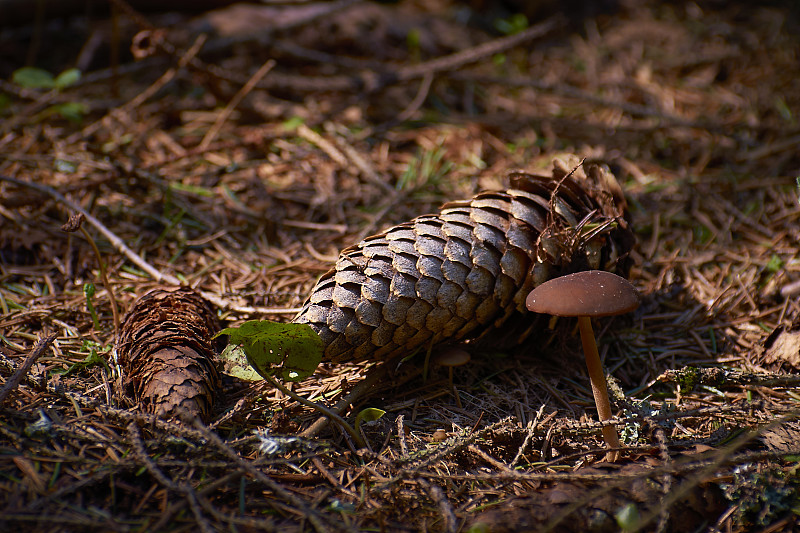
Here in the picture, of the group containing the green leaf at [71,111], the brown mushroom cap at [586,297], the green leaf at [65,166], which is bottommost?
the brown mushroom cap at [586,297]

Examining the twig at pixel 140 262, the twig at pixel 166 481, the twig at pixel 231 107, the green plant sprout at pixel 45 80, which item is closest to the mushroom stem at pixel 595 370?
the twig at pixel 140 262

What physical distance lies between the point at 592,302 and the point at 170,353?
1479 millimetres

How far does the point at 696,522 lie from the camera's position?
165 centimetres

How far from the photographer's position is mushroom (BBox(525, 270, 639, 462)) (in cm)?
171

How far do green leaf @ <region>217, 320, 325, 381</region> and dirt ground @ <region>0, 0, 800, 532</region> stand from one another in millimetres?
213

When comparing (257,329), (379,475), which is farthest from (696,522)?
(257,329)

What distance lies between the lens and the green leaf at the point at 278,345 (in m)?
1.83

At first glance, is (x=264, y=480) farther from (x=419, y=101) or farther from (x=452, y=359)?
(x=419, y=101)

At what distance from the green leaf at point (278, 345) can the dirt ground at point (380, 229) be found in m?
0.21

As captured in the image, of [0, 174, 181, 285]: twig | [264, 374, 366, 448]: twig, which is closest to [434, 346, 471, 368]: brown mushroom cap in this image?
[264, 374, 366, 448]: twig

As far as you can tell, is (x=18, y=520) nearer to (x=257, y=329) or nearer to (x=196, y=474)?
(x=196, y=474)

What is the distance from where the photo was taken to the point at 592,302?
1716mm

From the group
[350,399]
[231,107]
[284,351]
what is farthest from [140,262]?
[231,107]

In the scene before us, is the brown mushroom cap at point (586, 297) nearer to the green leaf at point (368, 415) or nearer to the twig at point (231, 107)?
the green leaf at point (368, 415)
